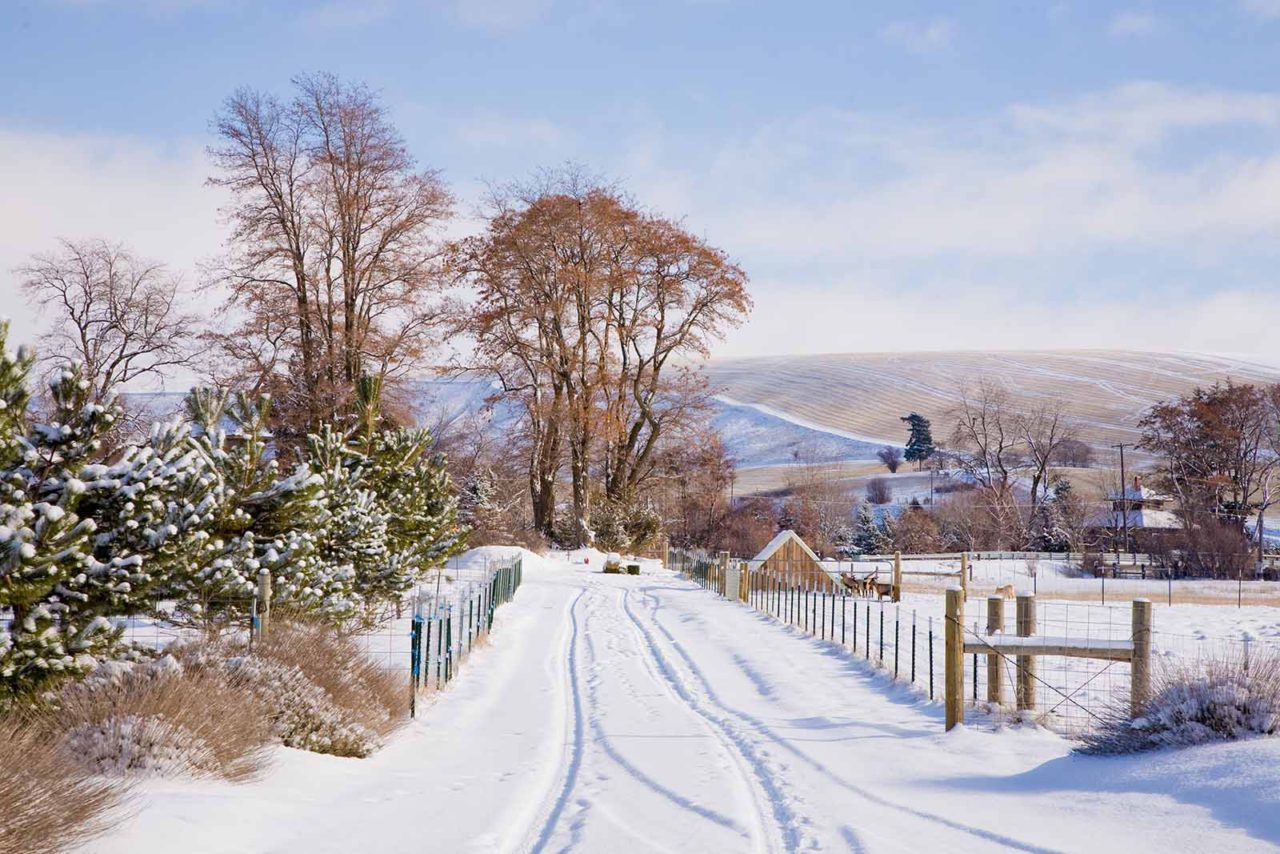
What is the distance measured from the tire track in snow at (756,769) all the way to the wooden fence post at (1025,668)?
3182 millimetres

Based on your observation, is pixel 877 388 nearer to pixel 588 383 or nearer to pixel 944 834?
pixel 588 383

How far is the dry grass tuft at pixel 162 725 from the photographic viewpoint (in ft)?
24.6

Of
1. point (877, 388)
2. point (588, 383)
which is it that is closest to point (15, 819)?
point (588, 383)

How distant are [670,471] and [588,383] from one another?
9.26 meters

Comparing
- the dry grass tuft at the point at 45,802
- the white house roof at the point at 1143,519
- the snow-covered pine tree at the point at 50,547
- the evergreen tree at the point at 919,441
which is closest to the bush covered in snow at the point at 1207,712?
the dry grass tuft at the point at 45,802

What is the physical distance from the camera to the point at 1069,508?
83.6 m

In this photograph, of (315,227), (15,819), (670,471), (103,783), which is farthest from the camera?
(670,471)

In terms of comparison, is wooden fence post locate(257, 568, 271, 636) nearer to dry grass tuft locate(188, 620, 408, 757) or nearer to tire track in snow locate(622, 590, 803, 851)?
dry grass tuft locate(188, 620, 408, 757)

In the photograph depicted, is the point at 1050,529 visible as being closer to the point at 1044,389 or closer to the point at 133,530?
the point at 133,530

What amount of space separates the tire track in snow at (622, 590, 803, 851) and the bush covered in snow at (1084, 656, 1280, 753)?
9.07 ft

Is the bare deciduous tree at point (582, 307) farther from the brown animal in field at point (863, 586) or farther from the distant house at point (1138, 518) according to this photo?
the distant house at point (1138, 518)

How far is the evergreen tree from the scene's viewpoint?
5960 inches

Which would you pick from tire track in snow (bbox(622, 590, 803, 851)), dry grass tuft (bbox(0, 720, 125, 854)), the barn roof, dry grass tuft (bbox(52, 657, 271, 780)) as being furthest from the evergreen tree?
dry grass tuft (bbox(0, 720, 125, 854))

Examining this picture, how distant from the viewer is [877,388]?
193875 mm
